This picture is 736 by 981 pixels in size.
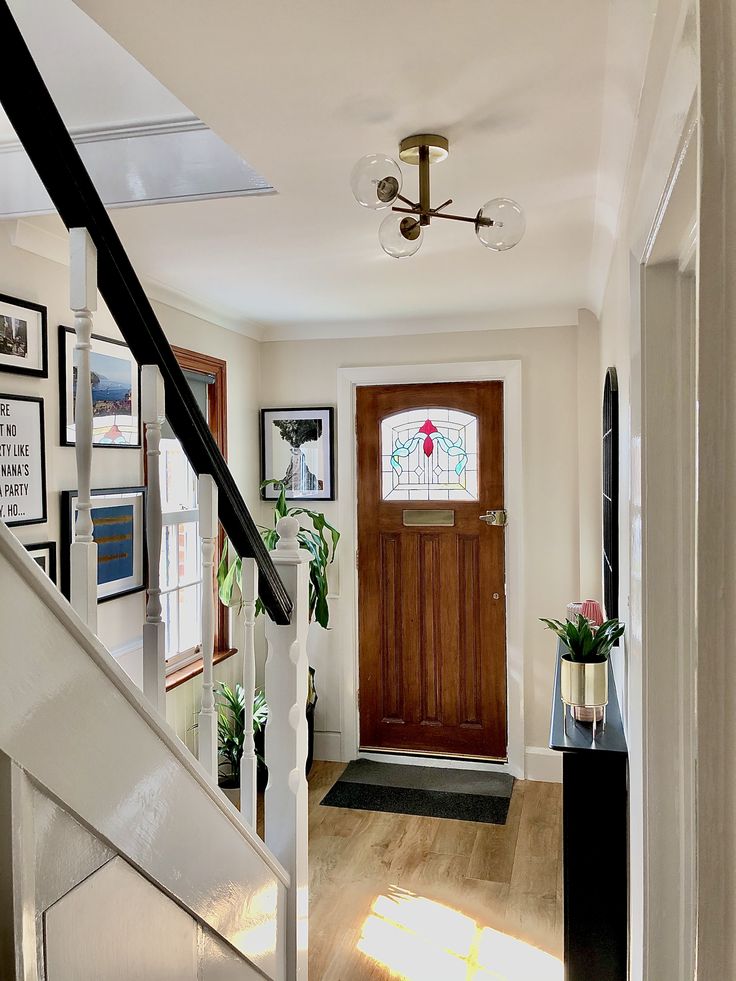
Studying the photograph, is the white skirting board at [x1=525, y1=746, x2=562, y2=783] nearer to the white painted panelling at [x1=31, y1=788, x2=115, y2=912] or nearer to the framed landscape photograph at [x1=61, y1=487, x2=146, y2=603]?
the framed landscape photograph at [x1=61, y1=487, x2=146, y2=603]

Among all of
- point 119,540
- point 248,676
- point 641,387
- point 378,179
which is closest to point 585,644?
point 641,387

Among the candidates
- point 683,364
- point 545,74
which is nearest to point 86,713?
point 683,364

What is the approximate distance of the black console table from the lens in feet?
6.54

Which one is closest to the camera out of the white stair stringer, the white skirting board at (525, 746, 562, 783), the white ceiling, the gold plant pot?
the white stair stringer

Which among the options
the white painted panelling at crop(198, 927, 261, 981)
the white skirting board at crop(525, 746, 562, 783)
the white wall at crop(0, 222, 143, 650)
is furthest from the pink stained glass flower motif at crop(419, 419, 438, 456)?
the white painted panelling at crop(198, 927, 261, 981)

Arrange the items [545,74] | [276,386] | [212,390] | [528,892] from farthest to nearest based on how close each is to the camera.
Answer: [276,386] < [212,390] < [528,892] < [545,74]

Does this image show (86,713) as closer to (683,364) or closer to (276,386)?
(683,364)

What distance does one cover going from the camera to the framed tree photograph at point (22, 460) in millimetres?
2359

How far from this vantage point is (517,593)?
4.17 metres

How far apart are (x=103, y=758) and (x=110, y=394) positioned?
7.23 ft

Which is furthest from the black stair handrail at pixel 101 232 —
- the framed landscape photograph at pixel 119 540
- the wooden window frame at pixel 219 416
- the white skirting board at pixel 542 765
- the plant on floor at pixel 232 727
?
the white skirting board at pixel 542 765

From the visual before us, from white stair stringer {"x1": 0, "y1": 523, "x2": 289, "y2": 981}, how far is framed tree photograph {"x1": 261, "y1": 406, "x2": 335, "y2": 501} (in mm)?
3041

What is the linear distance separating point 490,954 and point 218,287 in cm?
286

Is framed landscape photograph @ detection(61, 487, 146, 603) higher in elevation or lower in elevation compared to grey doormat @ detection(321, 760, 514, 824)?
higher
